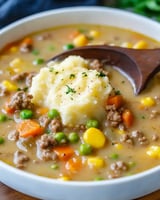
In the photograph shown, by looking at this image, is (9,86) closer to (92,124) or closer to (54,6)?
(92,124)

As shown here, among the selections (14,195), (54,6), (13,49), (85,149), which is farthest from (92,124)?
(54,6)

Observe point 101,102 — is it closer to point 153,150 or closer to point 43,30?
point 153,150

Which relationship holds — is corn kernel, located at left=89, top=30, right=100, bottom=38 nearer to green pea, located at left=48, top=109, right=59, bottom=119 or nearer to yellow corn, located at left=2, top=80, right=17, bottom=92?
yellow corn, located at left=2, top=80, right=17, bottom=92

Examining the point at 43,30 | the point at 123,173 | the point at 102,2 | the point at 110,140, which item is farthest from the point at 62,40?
the point at 123,173

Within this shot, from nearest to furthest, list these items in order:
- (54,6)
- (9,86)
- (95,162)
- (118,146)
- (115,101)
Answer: (95,162)
(118,146)
(115,101)
(9,86)
(54,6)

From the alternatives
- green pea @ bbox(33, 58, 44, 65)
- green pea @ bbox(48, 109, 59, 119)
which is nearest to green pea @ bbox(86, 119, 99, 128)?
green pea @ bbox(48, 109, 59, 119)

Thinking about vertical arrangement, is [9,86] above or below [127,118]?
above

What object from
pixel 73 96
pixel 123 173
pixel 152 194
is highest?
pixel 73 96
